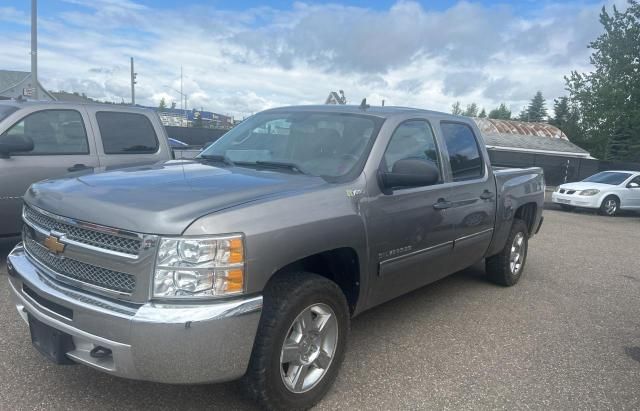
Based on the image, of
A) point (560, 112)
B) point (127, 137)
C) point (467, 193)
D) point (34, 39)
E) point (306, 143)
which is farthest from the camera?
point (560, 112)

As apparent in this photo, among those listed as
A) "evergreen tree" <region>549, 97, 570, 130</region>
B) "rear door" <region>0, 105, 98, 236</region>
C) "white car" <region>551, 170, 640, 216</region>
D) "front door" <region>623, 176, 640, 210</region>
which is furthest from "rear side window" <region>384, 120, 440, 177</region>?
"evergreen tree" <region>549, 97, 570, 130</region>

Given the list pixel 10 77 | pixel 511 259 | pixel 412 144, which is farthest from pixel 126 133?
pixel 10 77

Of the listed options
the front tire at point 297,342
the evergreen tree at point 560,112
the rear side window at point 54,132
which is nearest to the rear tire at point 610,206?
the rear side window at point 54,132

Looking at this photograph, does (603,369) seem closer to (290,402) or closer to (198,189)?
(290,402)

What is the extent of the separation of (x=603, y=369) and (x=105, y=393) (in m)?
3.56

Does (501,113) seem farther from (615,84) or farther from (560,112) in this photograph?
(615,84)

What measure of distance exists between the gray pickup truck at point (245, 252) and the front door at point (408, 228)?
1 cm

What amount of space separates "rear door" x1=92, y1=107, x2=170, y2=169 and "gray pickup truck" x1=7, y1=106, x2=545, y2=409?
231 cm

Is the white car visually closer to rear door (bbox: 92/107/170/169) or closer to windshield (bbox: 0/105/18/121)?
rear door (bbox: 92/107/170/169)

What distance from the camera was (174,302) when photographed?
2.49 meters

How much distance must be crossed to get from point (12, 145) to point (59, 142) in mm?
589

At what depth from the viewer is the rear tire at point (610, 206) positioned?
53.5ft

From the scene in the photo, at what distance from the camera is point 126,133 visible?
634 centimetres

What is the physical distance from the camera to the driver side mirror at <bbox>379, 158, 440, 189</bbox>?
3.46 meters
